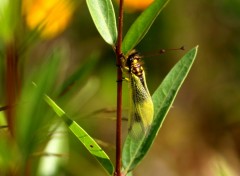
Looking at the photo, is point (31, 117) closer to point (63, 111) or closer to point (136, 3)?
point (63, 111)

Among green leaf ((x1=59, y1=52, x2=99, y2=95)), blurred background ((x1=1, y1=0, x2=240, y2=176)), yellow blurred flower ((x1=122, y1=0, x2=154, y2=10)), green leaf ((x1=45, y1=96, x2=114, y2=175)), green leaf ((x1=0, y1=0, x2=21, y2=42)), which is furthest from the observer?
blurred background ((x1=1, y1=0, x2=240, y2=176))

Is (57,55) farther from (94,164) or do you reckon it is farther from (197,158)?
(197,158)

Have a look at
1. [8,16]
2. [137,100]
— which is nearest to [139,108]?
[137,100]

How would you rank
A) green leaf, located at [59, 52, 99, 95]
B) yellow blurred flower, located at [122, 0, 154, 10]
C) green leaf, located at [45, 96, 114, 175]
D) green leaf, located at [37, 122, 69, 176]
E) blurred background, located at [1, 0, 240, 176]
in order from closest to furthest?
green leaf, located at [45, 96, 114, 175]
green leaf, located at [59, 52, 99, 95]
green leaf, located at [37, 122, 69, 176]
yellow blurred flower, located at [122, 0, 154, 10]
blurred background, located at [1, 0, 240, 176]

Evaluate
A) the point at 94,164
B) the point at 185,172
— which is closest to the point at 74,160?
the point at 94,164

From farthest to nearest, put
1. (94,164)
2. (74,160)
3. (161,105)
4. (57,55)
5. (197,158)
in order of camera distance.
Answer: (197,158), (94,164), (74,160), (57,55), (161,105)

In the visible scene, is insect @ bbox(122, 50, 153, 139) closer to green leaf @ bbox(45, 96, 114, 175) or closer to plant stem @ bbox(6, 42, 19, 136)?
green leaf @ bbox(45, 96, 114, 175)

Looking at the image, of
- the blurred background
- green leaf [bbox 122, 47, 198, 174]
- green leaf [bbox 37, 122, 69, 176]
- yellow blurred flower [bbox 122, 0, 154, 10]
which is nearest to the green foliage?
green leaf [bbox 122, 47, 198, 174]
